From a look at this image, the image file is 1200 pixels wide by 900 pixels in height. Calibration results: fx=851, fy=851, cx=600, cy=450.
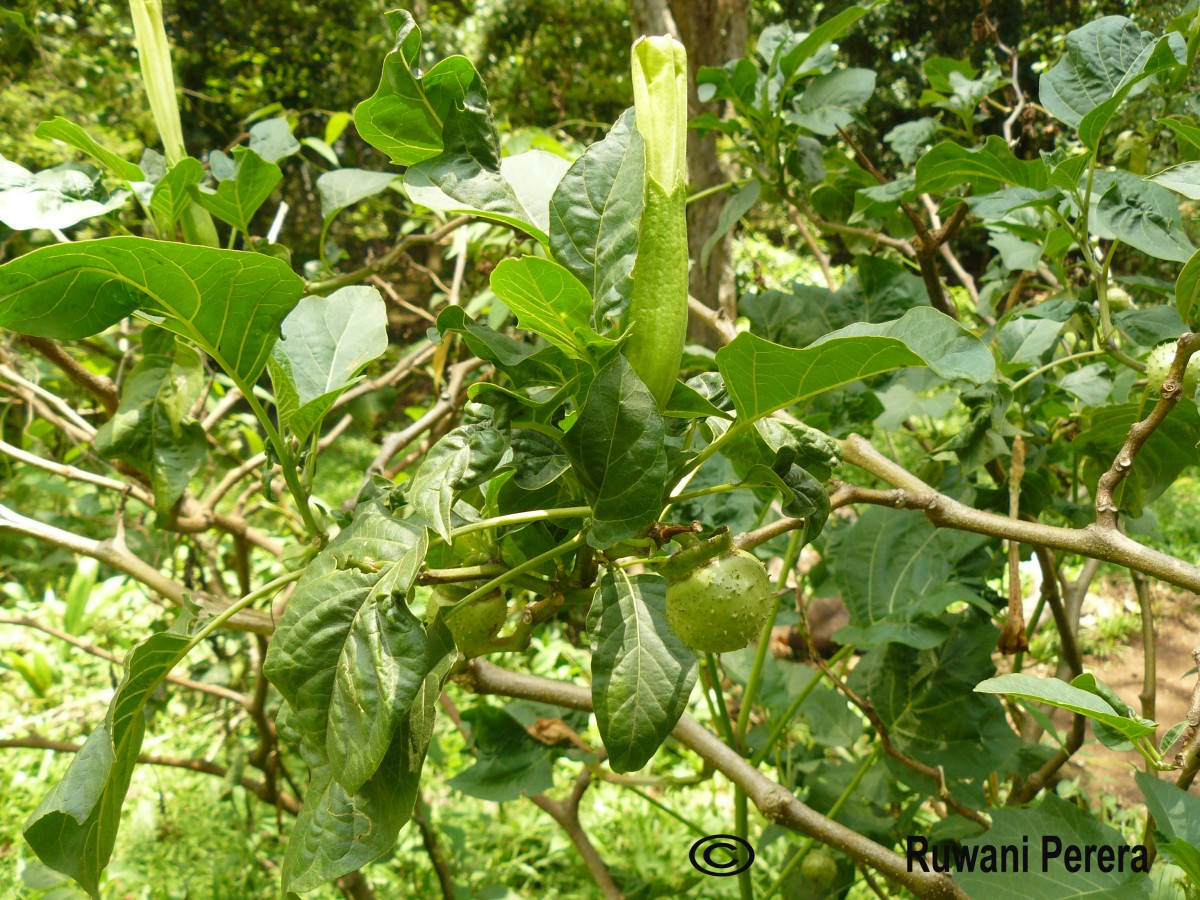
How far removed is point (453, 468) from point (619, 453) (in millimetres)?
104

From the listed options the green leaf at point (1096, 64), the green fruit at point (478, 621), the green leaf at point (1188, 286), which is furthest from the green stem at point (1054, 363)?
the green fruit at point (478, 621)

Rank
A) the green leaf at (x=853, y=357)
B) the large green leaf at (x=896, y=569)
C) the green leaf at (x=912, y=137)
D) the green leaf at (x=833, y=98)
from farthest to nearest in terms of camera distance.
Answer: the green leaf at (x=912, y=137)
the green leaf at (x=833, y=98)
the large green leaf at (x=896, y=569)
the green leaf at (x=853, y=357)

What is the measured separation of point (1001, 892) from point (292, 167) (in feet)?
20.9

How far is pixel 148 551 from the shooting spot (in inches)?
73.9

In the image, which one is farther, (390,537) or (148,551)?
(148,551)

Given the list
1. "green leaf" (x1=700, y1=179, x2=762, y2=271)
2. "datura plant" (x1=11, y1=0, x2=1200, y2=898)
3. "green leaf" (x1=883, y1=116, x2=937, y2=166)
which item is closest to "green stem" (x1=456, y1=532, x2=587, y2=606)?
"datura plant" (x1=11, y1=0, x2=1200, y2=898)

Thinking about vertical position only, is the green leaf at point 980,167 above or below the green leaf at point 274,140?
below

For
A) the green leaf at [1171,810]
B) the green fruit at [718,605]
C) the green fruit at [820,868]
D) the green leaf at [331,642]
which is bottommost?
the green fruit at [820,868]

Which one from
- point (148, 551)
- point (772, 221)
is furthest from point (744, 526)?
point (772, 221)

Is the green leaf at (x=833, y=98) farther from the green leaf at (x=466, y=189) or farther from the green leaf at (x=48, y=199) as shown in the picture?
the green leaf at (x=48, y=199)

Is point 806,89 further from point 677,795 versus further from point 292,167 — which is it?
point 292,167

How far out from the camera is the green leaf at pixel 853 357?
0.47 metres

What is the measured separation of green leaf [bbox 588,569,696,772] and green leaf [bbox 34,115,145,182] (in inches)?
27.3

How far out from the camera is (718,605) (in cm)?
57
